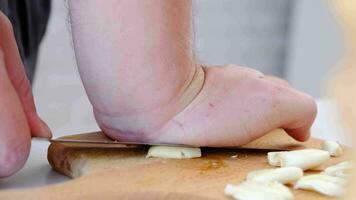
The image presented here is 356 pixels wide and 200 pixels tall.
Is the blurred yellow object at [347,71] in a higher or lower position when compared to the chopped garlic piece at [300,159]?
higher

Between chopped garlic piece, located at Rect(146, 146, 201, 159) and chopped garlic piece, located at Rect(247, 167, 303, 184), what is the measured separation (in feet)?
0.20

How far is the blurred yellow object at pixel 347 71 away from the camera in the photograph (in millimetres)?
149

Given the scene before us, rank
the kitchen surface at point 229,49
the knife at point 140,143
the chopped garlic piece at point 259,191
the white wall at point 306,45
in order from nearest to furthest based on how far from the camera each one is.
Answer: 1. the chopped garlic piece at point 259,191
2. the knife at point 140,143
3. the kitchen surface at point 229,49
4. the white wall at point 306,45

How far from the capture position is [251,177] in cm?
39

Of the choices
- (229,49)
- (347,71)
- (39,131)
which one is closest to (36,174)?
(39,131)

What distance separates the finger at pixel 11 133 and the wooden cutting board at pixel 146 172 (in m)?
0.04

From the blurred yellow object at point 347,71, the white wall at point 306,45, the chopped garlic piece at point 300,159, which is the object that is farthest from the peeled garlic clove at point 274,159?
the white wall at point 306,45

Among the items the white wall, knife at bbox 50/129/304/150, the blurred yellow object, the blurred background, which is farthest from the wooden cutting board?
the white wall

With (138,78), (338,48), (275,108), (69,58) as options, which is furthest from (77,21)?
(69,58)

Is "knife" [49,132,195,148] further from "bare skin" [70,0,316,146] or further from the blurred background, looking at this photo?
the blurred background

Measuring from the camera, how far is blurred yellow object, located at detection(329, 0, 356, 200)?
0.49ft

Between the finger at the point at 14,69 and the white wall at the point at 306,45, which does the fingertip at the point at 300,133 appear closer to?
the finger at the point at 14,69

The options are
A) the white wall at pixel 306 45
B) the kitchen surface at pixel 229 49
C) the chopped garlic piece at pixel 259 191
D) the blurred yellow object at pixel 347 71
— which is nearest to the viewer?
the blurred yellow object at pixel 347 71

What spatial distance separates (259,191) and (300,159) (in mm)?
76
